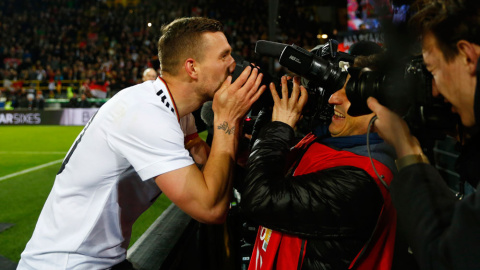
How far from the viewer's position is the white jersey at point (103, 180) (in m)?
1.49

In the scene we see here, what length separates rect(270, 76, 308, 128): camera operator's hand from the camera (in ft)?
4.83

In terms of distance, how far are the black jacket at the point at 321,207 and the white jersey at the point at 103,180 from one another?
1.05 feet

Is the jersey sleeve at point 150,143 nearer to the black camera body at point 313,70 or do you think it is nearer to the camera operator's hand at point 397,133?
the black camera body at point 313,70

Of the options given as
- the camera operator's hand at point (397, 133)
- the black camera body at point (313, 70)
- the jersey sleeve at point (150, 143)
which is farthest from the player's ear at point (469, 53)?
the jersey sleeve at point (150, 143)

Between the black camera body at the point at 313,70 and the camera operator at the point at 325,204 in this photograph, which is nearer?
the camera operator at the point at 325,204

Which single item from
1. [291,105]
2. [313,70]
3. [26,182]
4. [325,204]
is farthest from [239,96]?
[26,182]

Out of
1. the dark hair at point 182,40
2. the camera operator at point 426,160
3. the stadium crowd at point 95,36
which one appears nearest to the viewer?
the camera operator at point 426,160

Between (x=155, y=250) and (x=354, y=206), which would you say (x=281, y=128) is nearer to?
(x=354, y=206)

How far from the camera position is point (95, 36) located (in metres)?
24.9

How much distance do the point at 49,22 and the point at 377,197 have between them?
2962 cm

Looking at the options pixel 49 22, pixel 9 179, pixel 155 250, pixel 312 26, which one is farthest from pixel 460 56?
pixel 49 22

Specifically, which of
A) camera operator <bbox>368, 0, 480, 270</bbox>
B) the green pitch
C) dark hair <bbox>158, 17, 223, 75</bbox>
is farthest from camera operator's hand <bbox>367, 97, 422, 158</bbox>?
the green pitch

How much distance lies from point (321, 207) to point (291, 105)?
1.32 ft

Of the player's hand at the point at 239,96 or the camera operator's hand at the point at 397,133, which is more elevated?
the player's hand at the point at 239,96
